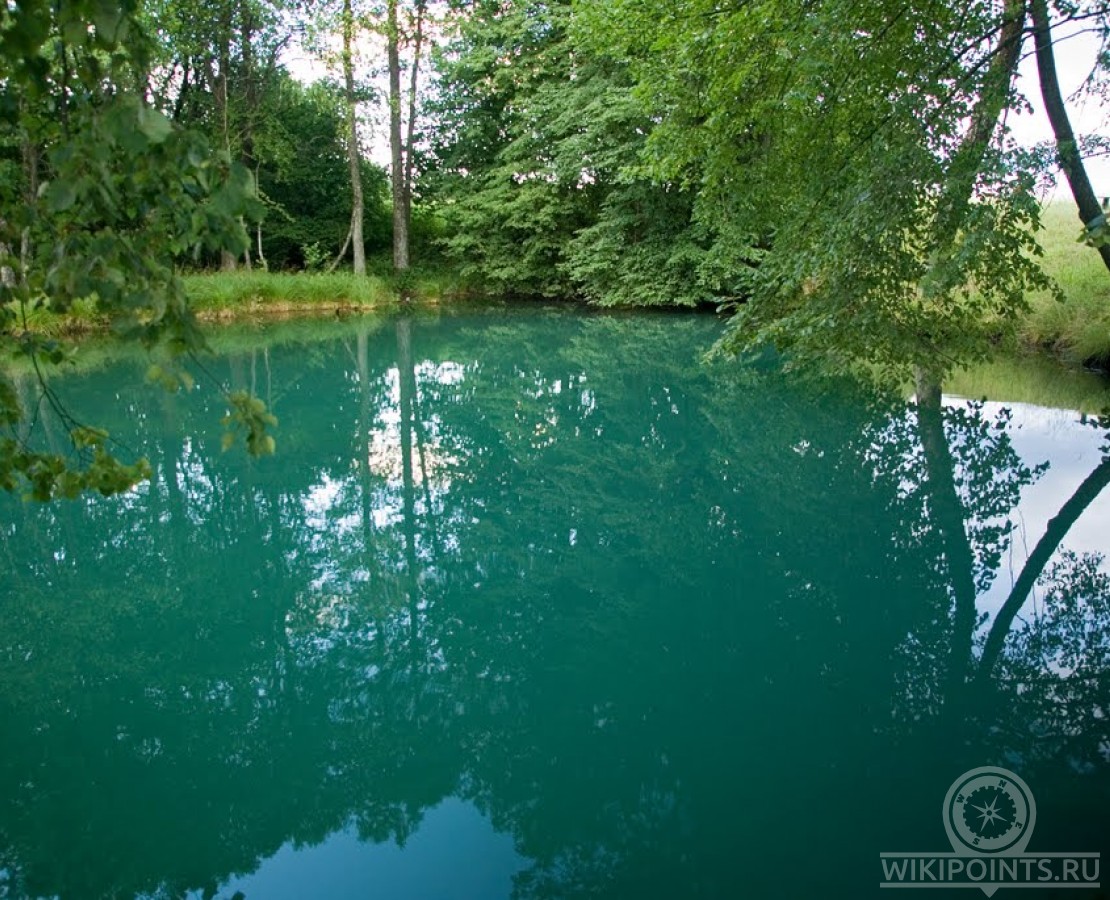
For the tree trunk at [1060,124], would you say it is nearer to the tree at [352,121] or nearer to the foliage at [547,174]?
the foliage at [547,174]

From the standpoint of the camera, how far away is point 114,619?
4.63 meters

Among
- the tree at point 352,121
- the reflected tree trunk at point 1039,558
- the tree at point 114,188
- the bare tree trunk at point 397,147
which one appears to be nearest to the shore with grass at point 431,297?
the bare tree trunk at point 397,147

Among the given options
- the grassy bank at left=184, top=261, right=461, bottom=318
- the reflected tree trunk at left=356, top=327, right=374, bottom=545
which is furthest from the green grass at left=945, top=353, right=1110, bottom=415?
the grassy bank at left=184, top=261, right=461, bottom=318

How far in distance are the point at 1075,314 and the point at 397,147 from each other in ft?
60.8

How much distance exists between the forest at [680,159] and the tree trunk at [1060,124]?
17 mm

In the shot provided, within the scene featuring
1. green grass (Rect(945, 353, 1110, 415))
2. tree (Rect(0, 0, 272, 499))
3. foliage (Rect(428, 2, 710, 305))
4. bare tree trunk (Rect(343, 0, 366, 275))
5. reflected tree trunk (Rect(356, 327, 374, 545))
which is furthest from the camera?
foliage (Rect(428, 2, 710, 305))

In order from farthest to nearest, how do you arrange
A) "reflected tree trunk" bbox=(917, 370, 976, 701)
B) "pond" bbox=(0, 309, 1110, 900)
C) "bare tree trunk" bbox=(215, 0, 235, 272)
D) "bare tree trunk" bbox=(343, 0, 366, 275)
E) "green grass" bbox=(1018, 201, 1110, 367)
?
1. "bare tree trunk" bbox=(343, 0, 366, 275)
2. "bare tree trunk" bbox=(215, 0, 235, 272)
3. "green grass" bbox=(1018, 201, 1110, 367)
4. "reflected tree trunk" bbox=(917, 370, 976, 701)
5. "pond" bbox=(0, 309, 1110, 900)

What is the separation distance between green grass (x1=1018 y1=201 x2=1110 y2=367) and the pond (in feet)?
12.2

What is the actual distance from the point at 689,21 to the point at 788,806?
6256mm

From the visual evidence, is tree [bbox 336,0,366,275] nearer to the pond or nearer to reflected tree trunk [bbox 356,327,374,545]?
reflected tree trunk [bbox 356,327,374,545]

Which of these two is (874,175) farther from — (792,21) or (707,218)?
(707,218)

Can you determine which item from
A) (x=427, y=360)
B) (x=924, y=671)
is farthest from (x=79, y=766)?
(x=427, y=360)

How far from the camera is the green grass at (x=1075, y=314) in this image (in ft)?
36.8

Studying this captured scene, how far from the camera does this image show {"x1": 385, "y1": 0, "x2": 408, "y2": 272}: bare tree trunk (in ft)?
69.8
